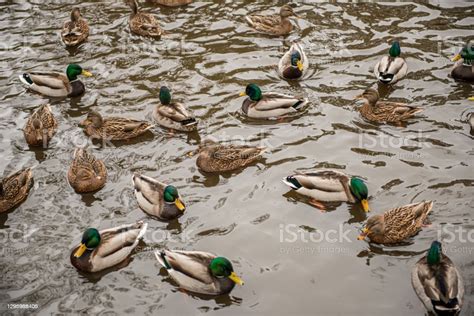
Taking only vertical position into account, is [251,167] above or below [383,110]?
below

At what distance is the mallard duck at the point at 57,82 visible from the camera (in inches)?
454

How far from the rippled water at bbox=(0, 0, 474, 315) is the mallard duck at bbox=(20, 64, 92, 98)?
0.23 metres

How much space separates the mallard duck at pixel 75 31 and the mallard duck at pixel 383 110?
6.71m

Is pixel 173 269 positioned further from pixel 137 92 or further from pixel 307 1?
pixel 307 1

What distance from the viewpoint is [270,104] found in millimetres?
10578

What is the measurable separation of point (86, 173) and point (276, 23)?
20.6ft

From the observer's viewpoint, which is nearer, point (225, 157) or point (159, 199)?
point (159, 199)

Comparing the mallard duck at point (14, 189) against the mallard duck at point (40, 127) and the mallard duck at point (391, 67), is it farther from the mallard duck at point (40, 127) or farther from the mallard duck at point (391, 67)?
the mallard duck at point (391, 67)

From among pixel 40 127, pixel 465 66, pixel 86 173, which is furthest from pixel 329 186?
pixel 40 127

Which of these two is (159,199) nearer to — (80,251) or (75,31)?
(80,251)

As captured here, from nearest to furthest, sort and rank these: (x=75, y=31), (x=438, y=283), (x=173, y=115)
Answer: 1. (x=438, y=283)
2. (x=173, y=115)
3. (x=75, y=31)

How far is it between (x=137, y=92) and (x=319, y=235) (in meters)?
5.35

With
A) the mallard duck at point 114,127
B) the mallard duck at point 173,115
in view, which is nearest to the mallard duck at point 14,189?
the mallard duck at point 114,127

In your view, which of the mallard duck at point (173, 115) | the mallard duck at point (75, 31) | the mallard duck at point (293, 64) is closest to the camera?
the mallard duck at point (173, 115)
